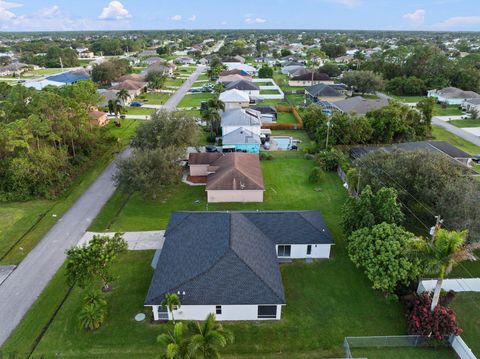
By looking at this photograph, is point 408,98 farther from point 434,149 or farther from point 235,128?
point 235,128

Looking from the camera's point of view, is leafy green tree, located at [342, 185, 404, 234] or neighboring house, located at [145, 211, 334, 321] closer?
neighboring house, located at [145, 211, 334, 321]

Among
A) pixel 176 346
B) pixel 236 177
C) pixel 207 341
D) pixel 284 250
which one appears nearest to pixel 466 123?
pixel 236 177

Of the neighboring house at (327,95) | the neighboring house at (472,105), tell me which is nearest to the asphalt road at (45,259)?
the neighboring house at (327,95)

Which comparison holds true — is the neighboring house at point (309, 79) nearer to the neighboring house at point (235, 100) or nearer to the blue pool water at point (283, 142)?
the neighboring house at point (235, 100)


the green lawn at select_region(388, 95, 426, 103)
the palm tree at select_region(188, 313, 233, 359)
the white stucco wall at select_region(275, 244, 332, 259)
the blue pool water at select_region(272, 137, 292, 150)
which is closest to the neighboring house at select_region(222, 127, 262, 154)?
the blue pool water at select_region(272, 137, 292, 150)

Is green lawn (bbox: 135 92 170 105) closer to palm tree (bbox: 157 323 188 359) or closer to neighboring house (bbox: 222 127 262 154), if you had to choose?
neighboring house (bbox: 222 127 262 154)

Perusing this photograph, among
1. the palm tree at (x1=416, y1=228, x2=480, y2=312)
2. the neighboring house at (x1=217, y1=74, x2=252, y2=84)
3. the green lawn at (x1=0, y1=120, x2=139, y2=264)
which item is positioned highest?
the neighboring house at (x1=217, y1=74, x2=252, y2=84)

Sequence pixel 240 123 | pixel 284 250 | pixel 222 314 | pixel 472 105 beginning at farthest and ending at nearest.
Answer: pixel 472 105
pixel 240 123
pixel 284 250
pixel 222 314
